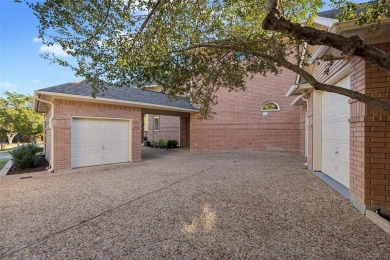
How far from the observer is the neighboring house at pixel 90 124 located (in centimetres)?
942

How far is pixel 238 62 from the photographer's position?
625 centimetres

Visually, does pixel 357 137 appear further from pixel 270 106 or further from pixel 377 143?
pixel 270 106

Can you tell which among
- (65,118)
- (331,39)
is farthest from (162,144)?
(331,39)

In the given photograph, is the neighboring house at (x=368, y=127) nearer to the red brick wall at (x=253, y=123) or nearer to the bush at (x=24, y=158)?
the red brick wall at (x=253, y=123)

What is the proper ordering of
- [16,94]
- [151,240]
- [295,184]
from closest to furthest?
[151,240]
[295,184]
[16,94]

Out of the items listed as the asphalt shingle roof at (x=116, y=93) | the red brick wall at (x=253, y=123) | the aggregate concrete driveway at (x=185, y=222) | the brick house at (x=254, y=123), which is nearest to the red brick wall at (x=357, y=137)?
the aggregate concrete driveway at (x=185, y=222)

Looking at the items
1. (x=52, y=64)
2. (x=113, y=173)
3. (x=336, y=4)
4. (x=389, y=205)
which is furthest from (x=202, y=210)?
(x=113, y=173)

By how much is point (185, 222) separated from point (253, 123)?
43.9 ft

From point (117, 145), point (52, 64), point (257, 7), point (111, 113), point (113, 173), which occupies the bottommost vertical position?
point (113, 173)

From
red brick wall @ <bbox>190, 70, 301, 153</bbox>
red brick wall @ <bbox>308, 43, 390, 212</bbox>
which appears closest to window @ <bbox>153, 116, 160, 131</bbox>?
red brick wall @ <bbox>190, 70, 301, 153</bbox>

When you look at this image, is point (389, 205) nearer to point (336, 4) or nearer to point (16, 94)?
point (336, 4)

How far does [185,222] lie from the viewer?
4062 mm

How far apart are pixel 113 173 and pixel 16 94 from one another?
28.6m

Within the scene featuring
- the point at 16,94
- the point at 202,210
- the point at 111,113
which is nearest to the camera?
the point at 202,210
